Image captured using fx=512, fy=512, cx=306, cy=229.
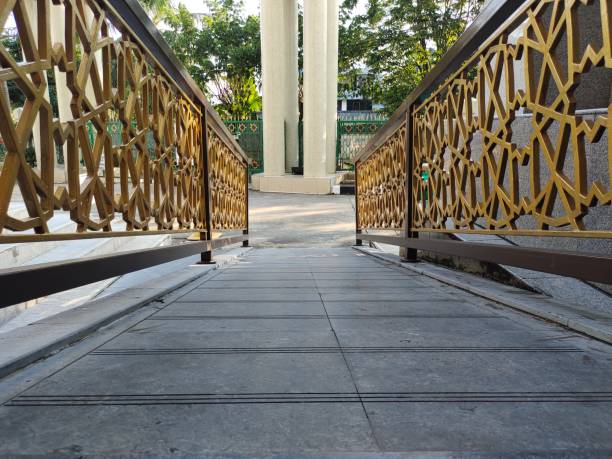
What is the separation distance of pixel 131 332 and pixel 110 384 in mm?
650

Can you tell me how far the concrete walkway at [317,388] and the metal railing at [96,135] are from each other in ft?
1.32

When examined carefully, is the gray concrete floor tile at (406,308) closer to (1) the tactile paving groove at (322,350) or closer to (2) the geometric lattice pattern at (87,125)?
(1) the tactile paving groove at (322,350)

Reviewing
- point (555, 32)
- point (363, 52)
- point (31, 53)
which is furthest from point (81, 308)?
point (363, 52)

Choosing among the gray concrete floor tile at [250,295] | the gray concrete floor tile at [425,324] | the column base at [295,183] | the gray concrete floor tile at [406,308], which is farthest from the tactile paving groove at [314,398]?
the column base at [295,183]

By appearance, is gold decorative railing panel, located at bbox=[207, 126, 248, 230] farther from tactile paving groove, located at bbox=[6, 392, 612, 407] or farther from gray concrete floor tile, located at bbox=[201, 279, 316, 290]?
tactile paving groove, located at bbox=[6, 392, 612, 407]

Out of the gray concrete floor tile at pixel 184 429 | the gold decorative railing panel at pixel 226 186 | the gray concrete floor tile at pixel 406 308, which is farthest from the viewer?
the gold decorative railing panel at pixel 226 186

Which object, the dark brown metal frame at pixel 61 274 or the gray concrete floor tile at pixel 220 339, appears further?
the gray concrete floor tile at pixel 220 339

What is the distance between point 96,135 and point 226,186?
14.1 feet

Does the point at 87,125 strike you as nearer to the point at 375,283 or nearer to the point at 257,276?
the point at 257,276

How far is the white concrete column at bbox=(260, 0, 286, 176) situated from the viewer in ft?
55.2

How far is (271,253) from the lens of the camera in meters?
7.21

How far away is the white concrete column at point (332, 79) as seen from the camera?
17406mm

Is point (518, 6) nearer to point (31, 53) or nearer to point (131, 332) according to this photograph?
point (31, 53)

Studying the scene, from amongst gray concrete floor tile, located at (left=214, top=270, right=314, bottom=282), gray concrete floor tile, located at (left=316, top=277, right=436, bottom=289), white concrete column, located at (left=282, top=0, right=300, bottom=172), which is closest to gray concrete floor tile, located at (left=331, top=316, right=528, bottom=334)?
gray concrete floor tile, located at (left=316, top=277, right=436, bottom=289)
